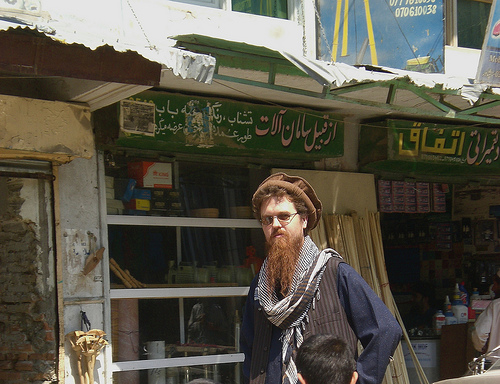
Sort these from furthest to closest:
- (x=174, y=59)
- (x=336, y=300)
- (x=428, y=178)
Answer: (x=428, y=178)
(x=174, y=59)
(x=336, y=300)

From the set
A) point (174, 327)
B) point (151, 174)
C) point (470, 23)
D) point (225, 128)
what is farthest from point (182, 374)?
point (470, 23)

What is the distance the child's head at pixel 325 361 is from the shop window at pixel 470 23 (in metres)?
6.32

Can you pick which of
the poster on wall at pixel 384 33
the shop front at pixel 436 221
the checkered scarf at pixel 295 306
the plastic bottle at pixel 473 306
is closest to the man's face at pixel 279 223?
the checkered scarf at pixel 295 306

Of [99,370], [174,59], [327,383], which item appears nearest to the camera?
[327,383]

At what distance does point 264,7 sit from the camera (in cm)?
628

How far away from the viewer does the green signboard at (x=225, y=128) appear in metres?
5.35

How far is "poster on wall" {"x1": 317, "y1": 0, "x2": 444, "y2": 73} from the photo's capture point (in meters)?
6.26

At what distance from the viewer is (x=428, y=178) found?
25.4 feet

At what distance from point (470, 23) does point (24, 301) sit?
6011 millimetres

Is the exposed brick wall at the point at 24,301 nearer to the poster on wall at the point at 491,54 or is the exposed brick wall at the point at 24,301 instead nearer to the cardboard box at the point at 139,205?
the cardboard box at the point at 139,205

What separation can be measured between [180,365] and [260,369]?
2.99m

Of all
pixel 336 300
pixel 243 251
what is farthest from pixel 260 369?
pixel 243 251

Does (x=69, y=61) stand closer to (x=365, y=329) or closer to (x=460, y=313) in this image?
(x=365, y=329)

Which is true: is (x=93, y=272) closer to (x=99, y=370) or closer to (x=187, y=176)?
(x=99, y=370)
